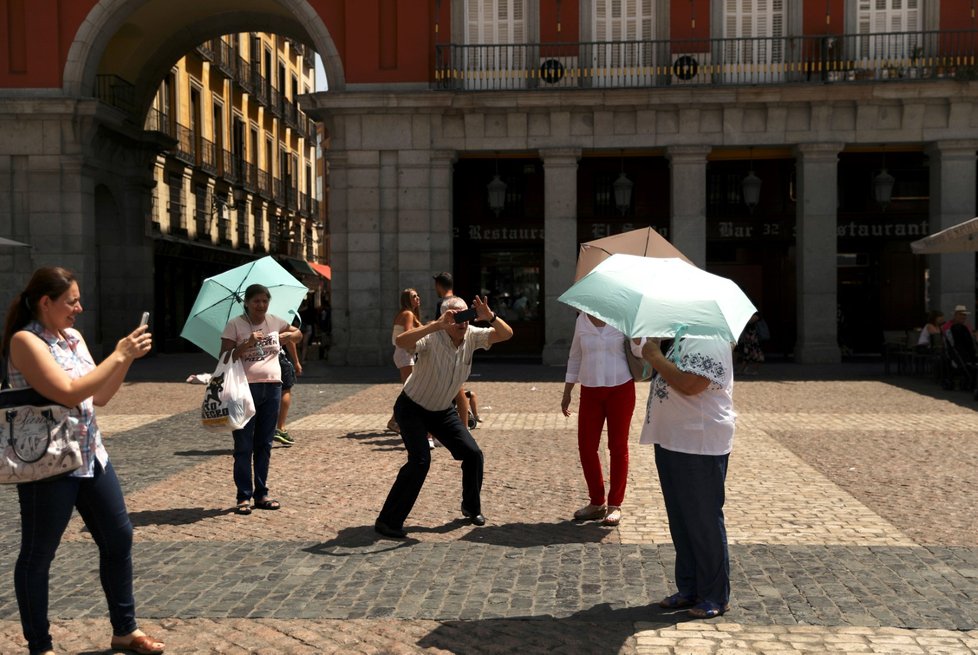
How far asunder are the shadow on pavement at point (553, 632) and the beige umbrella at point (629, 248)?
7.40 ft

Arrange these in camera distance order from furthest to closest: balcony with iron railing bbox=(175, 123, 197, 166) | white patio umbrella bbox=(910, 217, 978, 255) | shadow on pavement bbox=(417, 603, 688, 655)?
balcony with iron railing bbox=(175, 123, 197, 166) → white patio umbrella bbox=(910, 217, 978, 255) → shadow on pavement bbox=(417, 603, 688, 655)

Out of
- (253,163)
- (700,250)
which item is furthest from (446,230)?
(253,163)

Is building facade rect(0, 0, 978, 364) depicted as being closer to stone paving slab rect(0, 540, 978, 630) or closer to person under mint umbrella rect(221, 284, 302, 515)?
person under mint umbrella rect(221, 284, 302, 515)

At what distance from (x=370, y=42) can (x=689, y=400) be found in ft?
67.9

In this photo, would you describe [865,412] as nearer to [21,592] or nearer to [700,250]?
[700,250]

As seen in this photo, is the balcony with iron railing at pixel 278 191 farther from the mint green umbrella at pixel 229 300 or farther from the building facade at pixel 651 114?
the mint green umbrella at pixel 229 300

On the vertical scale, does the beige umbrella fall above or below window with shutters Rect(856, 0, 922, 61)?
below

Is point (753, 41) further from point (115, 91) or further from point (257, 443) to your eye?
point (257, 443)

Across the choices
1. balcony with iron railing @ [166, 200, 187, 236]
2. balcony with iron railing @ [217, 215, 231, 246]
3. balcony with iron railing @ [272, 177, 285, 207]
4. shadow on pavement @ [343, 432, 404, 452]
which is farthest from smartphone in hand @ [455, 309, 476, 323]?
balcony with iron railing @ [272, 177, 285, 207]

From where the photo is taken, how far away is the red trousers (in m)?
7.59

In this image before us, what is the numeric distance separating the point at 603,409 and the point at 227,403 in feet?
8.90

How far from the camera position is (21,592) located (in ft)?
14.8

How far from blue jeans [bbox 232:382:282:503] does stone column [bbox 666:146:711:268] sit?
55.3ft

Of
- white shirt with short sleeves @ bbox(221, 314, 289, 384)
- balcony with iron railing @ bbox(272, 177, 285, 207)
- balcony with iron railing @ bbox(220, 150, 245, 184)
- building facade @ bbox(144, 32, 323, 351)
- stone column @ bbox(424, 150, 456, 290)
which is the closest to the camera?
white shirt with short sleeves @ bbox(221, 314, 289, 384)
